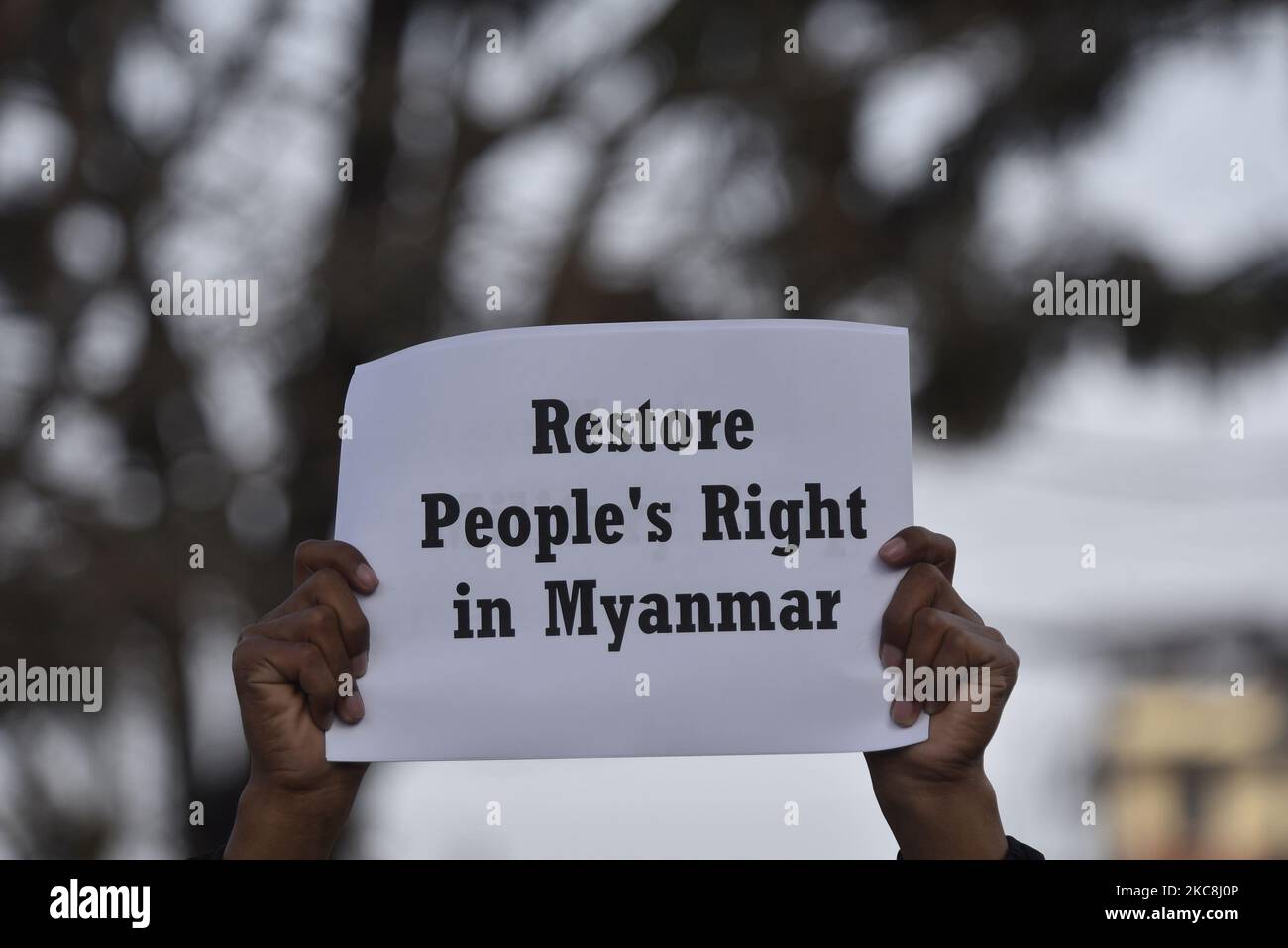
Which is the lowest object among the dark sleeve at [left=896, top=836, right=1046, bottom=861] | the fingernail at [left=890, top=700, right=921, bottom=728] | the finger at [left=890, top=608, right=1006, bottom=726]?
the dark sleeve at [left=896, top=836, right=1046, bottom=861]

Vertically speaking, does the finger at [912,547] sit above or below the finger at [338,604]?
above

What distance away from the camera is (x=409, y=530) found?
1.90 feet

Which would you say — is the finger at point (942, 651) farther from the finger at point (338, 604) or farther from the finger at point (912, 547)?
the finger at point (338, 604)

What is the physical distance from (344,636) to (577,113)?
87 centimetres

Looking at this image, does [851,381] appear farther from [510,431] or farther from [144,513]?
[144,513]

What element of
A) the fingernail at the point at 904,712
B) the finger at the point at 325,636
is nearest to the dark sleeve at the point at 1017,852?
the fingernail at the point at 904,712

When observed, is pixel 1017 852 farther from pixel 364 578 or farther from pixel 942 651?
pixel 364 578

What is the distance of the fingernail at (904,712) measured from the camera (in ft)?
1.87

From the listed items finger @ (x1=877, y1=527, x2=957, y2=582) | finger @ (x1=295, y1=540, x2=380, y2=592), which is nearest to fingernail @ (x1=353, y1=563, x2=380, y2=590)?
finger @ (x1=295, y1=540, x2=380, y2=592)

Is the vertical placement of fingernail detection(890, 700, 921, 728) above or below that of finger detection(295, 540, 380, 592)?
below

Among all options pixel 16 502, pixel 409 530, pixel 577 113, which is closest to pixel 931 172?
pixel 577 113

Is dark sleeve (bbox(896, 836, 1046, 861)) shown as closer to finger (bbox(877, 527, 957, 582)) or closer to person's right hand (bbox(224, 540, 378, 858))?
finger (bbox(877, 527, 957, 582))

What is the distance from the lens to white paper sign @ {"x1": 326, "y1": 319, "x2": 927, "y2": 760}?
571 millimetres

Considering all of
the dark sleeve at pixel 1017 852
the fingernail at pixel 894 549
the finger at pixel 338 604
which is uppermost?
the fingernail at pixel 894 549
